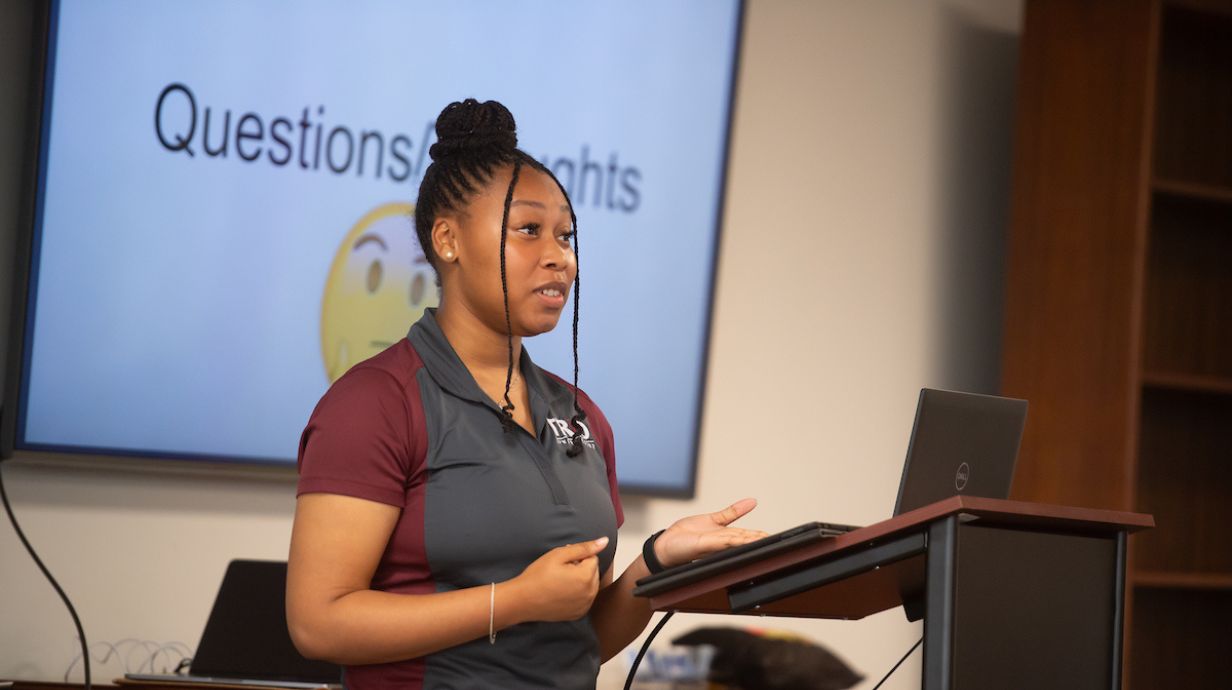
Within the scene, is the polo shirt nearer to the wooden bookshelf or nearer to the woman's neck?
the woman's neck

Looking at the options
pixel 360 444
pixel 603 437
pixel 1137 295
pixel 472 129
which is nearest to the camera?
pixel 360 444

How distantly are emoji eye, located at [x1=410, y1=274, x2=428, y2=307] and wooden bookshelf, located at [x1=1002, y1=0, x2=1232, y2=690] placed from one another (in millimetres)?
1421

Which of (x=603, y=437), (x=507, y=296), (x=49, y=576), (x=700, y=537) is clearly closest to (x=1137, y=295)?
(x=603, y=437)

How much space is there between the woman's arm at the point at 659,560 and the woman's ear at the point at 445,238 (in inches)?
16.3

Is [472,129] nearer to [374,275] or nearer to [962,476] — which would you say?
[962,476]

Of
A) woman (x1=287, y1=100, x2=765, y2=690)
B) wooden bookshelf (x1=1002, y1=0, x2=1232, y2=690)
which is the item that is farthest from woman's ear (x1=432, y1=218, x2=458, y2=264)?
wooden bookshelf (x1=1002, y1=0, x2=1232, y2=690)

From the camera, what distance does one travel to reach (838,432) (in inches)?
125

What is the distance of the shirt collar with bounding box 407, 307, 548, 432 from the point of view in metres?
1.43

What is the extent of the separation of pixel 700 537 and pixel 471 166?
1.70ft

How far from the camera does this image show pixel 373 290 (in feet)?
8.67

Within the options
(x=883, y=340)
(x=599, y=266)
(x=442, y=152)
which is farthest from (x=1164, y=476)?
(x=442, y=152)

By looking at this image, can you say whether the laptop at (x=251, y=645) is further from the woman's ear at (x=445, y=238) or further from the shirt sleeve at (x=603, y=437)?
the woman's ear at (x=445, y=238)

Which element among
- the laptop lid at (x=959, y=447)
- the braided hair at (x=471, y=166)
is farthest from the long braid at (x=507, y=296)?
the laptop lid at (x=959, y=447)

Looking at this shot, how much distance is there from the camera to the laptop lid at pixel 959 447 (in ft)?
4.57
